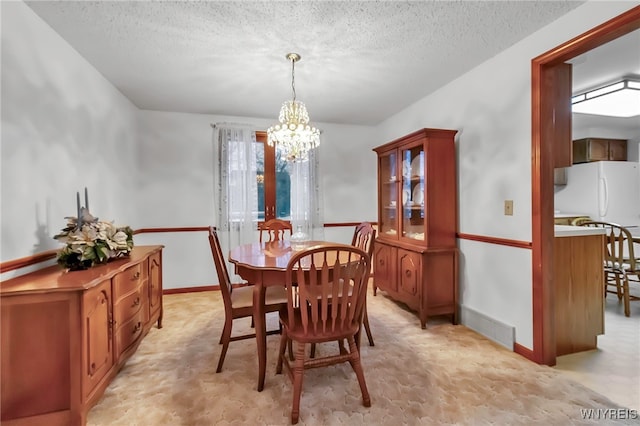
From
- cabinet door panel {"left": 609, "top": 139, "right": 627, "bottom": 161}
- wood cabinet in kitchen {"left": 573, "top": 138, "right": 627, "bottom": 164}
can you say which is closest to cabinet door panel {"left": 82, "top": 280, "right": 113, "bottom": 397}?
wood cabinet in kitchen {"left": 573, "top": 138, "right": 627, "bottom": 164}

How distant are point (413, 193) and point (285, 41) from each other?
1872mm

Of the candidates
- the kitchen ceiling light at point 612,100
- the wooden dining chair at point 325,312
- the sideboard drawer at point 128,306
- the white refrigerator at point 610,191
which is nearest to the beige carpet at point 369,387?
the wooden dining chair at point 325,312

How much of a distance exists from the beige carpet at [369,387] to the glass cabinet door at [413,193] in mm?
1042

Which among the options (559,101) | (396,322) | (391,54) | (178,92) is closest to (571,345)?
(396,322)

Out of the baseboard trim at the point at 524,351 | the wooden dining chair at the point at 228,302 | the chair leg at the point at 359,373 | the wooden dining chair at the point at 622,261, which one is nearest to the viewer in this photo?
the chair leg at the point at 359,373

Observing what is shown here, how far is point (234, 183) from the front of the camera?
380cm

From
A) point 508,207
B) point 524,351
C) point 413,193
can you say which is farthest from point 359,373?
point 413,193

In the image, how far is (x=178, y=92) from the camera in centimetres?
303

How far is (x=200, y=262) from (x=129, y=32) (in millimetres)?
2630

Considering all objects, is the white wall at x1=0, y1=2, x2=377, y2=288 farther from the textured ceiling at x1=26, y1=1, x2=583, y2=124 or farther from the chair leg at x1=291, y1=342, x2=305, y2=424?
the chair leg at x1=291, y1=342, x2=305, y2=424

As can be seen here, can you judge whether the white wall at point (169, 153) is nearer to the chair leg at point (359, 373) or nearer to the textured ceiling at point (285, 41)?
the textured ceiling at point (285, 41)

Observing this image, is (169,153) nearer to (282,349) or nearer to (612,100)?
(282,349)

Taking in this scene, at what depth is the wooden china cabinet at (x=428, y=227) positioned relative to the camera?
2719 mm

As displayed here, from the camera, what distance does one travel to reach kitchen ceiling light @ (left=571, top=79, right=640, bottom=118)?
2713 millimetres
